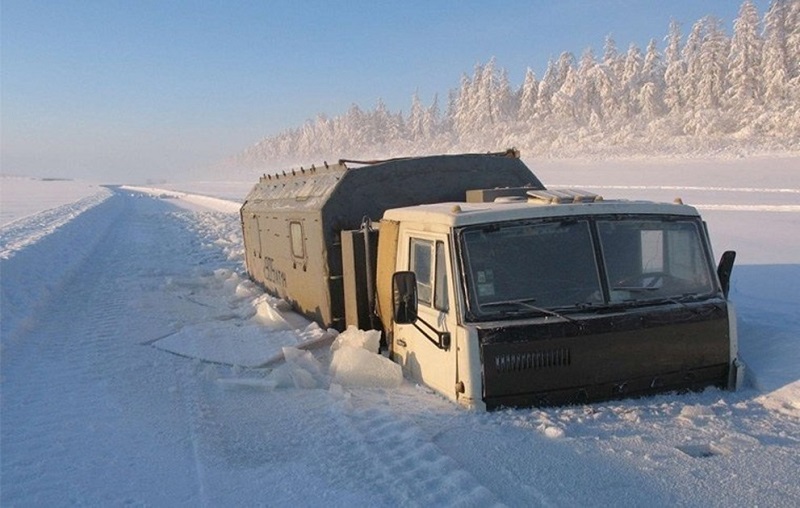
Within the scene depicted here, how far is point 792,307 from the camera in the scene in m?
8.09

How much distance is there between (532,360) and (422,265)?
1377 millimetres

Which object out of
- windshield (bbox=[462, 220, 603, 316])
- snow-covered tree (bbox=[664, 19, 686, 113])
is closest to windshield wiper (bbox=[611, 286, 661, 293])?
windshield (bbox=[462, 220, 603, 316])

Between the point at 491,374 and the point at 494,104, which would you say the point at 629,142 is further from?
the point at 491,374

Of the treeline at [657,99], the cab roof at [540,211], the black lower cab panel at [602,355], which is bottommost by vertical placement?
the black lower cab panel at [602,355]

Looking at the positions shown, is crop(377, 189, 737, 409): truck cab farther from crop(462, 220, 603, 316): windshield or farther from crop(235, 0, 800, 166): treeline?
crop(235, 0, 800, 166): treeline

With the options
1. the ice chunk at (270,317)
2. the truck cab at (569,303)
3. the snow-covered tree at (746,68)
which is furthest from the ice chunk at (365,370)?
the snow-covered tree at (746,68)

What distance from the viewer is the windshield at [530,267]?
5211 millimetres

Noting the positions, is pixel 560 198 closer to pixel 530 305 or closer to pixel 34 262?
pixel 530 305

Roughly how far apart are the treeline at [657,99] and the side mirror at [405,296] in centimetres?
4452

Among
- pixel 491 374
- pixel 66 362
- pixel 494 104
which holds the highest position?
pixel 494 104

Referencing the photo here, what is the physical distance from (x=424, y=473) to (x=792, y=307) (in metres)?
6.01

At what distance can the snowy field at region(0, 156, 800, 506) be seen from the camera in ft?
13.5

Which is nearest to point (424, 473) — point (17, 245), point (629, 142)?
point (17, 245)

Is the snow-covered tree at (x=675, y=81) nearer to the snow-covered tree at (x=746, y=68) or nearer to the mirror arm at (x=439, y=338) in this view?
the snow-covered tree at (x=746, y=68)
